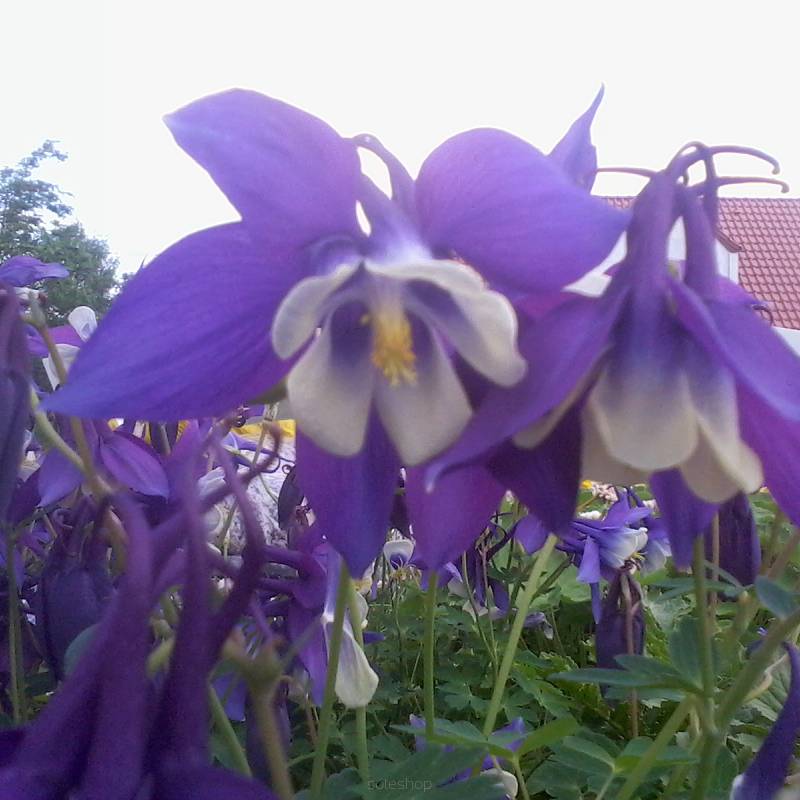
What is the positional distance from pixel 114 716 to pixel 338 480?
16 cm

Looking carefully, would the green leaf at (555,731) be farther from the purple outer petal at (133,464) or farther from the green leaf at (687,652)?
the purple outer petal at (133,464)

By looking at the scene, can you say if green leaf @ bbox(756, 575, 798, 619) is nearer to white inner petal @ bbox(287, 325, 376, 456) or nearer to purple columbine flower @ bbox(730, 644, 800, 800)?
purple columbine flower @ bbox(730, 644, 800, 800)

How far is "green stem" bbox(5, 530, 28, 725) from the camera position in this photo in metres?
0.72

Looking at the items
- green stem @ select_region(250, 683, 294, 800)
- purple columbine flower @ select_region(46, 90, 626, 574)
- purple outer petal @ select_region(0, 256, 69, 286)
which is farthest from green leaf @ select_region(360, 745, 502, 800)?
purple outer petal @ select_region(0, 256, 69, 286)

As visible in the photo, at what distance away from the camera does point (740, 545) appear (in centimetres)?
77

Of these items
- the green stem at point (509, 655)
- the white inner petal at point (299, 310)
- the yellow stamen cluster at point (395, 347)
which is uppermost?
the white inner petal at point (299, 310)

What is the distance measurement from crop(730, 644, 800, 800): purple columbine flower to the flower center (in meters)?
0.38

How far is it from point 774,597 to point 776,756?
0.41 ft

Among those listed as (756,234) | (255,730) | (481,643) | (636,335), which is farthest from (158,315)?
(756,234)

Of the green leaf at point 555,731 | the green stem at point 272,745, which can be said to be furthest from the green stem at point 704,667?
the green stem at point 272,745

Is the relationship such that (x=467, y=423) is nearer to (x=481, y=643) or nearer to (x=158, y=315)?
(x=158, y=315)

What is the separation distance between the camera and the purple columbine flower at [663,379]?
1.00ft

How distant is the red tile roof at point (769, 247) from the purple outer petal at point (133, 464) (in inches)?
454

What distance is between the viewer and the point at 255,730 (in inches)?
23.6
